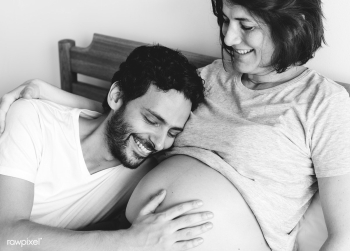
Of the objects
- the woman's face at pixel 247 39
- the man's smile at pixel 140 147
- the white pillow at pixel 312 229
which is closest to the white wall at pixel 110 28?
the woman's face at pixel 247 39

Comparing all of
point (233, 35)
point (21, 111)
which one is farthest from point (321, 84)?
point (21, 111)

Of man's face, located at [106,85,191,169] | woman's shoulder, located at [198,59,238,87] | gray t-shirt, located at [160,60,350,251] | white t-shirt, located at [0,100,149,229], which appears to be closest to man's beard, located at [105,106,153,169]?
man's face, located at [106,85,191,169]

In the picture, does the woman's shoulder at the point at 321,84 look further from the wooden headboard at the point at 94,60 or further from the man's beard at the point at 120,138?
the wooden headboard at the point at 94,60

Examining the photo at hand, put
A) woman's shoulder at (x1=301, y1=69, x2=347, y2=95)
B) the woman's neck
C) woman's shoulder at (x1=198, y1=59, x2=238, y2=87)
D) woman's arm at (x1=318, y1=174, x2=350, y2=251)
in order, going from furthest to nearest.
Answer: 1. woman's shoulder at (x1=198, y1=59, x2=238, y2=87)
2. the woman's neck
3. woman's shoulder at (x1=301, y1=69, x2=347, y2=95)
4. woman's arm at (x1=318, y1=174, x2=350, y2=251)

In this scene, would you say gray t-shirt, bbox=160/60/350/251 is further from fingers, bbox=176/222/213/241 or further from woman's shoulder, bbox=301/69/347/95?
fingers, bbox=176/222/213/241

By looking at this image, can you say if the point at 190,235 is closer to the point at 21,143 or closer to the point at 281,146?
the point at 281,146

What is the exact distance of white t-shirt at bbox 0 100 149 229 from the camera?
1.21 meters

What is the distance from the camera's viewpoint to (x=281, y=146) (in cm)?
117

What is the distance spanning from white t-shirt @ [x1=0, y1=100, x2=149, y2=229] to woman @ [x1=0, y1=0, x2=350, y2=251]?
0.18 metres

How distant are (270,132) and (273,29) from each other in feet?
0.94

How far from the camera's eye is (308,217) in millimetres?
1255

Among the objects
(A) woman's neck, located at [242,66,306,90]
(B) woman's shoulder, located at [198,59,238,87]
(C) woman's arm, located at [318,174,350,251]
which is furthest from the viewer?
(B) woman's shoulder, located at [198,59,238,87]

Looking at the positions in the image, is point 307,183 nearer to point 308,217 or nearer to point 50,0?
point 308,217

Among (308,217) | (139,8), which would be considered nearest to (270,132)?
(308,217)
